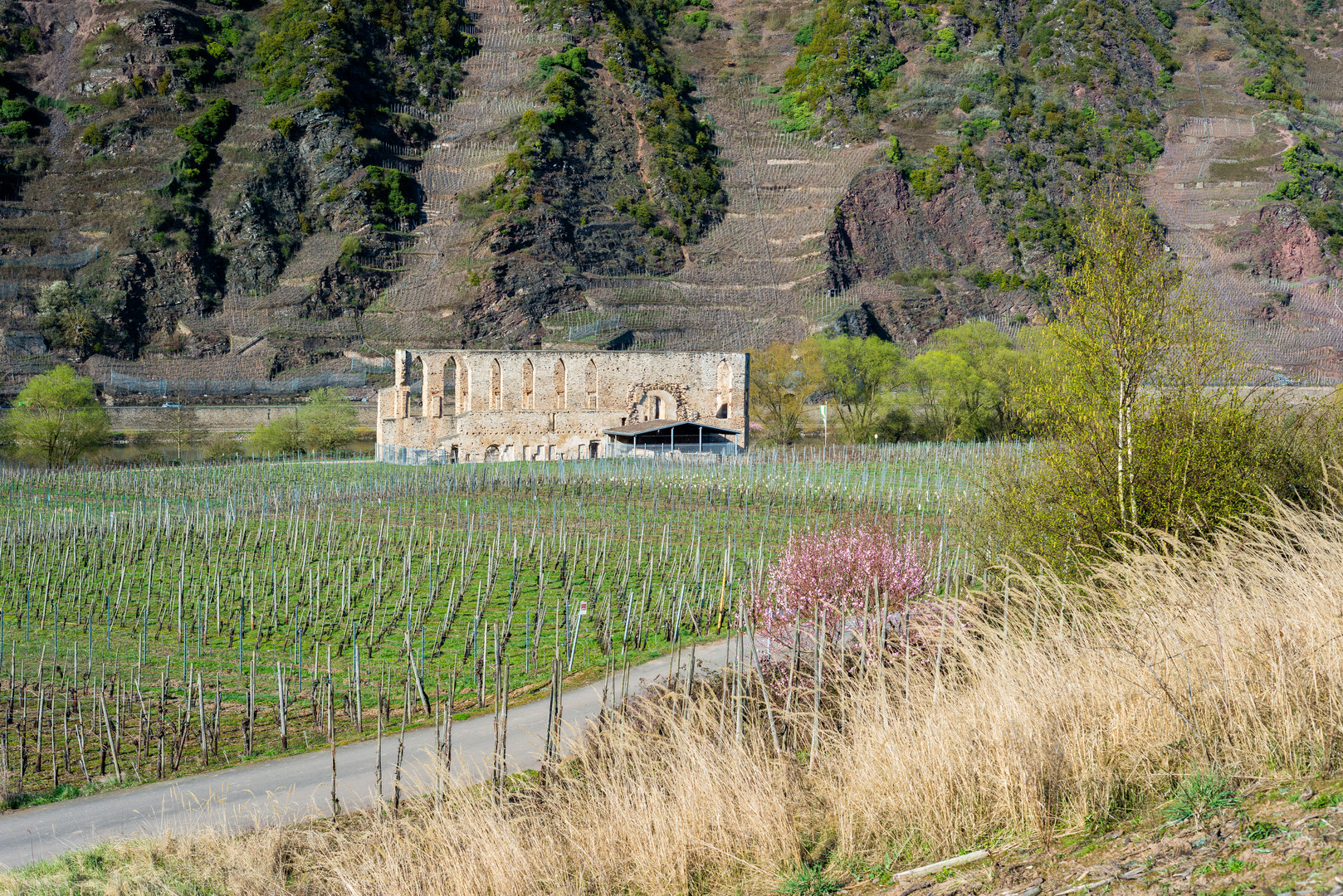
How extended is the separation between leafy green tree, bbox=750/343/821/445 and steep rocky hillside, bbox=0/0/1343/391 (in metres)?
22.8

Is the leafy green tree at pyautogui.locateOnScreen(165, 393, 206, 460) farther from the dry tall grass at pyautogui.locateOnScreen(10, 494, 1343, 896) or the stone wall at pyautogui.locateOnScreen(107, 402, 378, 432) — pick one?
the dry tall grass at pyautogui.locateOnScreen(10, 494, 1343, 896)

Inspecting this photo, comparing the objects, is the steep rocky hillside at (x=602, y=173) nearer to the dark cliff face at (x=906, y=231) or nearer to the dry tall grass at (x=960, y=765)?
the dark cliff face at (x=906, y=231)

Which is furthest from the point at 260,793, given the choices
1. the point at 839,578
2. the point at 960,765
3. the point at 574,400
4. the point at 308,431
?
the point at 308,431

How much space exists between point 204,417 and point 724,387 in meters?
35.2

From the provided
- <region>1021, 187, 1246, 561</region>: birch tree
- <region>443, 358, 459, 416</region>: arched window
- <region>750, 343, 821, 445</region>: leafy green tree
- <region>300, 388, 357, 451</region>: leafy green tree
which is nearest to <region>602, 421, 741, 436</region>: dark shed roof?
<region>750, 343, 821, 445</region>: leafy green tree

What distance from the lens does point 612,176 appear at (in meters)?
96.9

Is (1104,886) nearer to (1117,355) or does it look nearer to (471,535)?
(1117,355)

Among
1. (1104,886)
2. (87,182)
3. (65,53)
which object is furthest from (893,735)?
(65,53)

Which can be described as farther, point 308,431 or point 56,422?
point 308,431

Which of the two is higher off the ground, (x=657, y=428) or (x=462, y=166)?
(x=462, y=166)

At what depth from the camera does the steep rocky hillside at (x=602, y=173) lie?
8038 cm

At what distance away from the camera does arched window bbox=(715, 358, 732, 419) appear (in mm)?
47406

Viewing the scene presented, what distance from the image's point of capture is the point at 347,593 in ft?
57.0

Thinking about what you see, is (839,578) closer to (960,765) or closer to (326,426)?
(960,765)
